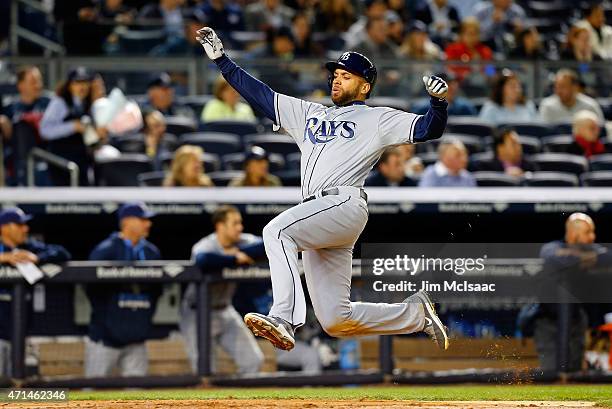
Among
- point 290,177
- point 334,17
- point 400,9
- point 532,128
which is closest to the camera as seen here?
point 290,177

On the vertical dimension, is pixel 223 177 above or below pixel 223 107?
below

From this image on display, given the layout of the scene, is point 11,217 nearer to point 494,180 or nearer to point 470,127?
point 494,180

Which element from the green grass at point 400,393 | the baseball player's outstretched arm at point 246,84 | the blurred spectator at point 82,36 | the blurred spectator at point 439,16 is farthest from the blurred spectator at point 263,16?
the baseball player's outstretched arm at point 246,84

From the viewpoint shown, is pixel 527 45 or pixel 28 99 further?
pixel 527 45

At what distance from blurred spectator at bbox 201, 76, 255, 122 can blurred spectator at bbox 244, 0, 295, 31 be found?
2.17m

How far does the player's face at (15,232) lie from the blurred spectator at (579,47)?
6316 mm

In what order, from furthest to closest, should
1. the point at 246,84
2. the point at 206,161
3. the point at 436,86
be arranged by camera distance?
the point at 206,161 → the point at 246,84 → the point at 436,86

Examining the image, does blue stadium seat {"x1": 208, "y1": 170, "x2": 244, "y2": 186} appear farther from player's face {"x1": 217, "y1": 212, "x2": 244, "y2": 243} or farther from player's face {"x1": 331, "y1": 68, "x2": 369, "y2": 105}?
player's face {"x1": 331, "y1": 68, "x2": 369, "y2": 105}

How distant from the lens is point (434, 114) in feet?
21.4

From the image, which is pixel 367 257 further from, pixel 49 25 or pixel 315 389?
pixel 49 25

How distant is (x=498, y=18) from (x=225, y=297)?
6088 millimetres

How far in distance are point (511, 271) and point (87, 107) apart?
3900 millimetres

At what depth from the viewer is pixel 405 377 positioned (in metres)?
9.65

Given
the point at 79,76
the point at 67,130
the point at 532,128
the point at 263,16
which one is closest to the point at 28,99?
the point at 79,76
